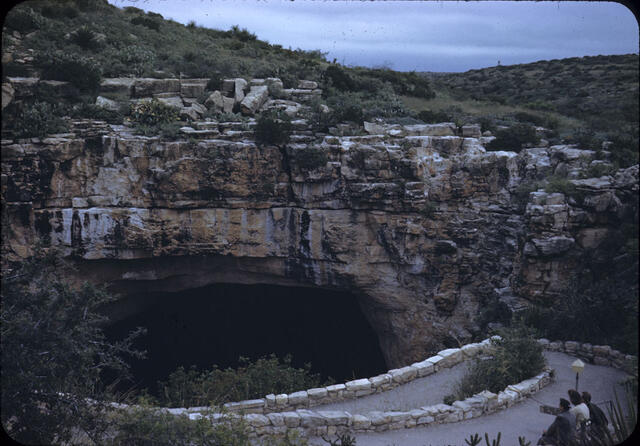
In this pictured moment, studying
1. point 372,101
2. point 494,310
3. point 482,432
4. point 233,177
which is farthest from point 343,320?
point 482,432

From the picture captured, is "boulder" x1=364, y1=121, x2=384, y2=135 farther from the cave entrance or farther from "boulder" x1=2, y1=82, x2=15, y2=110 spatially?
"boulder" x1=2, y1=82, x2=15, y2=110

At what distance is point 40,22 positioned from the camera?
18234 millimetres

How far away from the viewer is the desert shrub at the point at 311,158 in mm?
14695

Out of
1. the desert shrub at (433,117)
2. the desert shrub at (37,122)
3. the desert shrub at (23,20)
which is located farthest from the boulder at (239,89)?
the desert shrub at (23,20)

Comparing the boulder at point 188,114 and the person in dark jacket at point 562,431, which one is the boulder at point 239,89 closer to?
the boulder at point 188,114

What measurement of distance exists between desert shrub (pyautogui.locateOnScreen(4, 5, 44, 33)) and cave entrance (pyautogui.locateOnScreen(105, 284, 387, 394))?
10941 millimetres

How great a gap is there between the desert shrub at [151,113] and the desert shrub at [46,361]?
6.81m

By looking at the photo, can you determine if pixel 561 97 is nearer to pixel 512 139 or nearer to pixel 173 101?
pixel 512 139

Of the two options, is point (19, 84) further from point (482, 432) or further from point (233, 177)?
point (482, 432)

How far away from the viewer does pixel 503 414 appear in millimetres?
9641

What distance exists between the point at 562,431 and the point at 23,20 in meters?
20.3

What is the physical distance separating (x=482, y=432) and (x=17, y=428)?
305 inches

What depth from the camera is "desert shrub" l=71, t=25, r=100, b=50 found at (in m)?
18.4

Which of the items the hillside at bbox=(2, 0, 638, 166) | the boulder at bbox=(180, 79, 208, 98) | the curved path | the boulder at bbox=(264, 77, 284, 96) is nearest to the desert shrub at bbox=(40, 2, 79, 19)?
the hillside at bbox=(2, 0, 638, 166)
